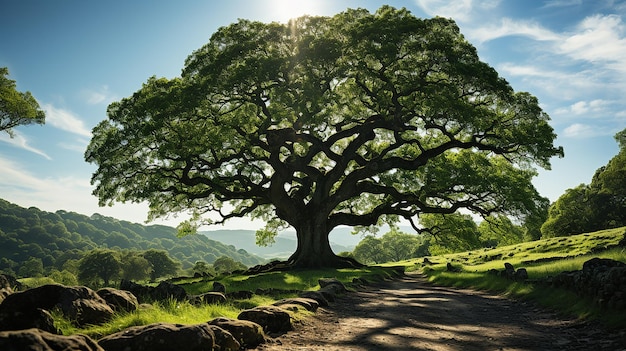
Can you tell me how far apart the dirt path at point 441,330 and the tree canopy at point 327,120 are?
626 inches

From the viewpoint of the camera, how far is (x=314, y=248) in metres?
32.3

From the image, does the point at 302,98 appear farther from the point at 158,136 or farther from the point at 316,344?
the point at 316,344

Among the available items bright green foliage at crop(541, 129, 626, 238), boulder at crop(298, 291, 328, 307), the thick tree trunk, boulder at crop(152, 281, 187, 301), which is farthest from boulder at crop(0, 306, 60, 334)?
bright green foliage at crop(541, 129, 626, 238)

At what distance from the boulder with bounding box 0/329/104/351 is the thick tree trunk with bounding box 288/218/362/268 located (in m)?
27.9

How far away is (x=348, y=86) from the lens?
28.5 m

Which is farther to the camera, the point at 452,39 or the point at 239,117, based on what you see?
the point at 239,117

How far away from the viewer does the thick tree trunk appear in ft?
104

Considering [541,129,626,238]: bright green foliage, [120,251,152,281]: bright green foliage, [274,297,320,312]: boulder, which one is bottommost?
[120,251,152,281]: bright green foliage

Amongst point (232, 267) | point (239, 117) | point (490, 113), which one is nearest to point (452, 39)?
point (490, 113)

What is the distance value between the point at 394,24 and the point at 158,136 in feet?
59.5

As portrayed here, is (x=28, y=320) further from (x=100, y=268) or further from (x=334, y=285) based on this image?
(x=100, y=268)

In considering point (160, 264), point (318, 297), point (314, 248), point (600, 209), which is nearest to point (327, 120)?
point (314, 248)

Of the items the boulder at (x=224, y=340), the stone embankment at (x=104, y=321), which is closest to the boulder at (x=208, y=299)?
the stone embankment at (x=104, y=321)

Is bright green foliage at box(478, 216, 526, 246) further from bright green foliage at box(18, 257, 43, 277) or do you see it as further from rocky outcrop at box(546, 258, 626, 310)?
bright green foliage at box(18, 257, 43, 277)
